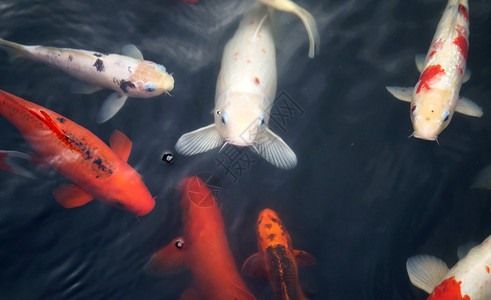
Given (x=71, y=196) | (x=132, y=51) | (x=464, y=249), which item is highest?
(x=132, y=51)

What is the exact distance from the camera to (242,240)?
406cm

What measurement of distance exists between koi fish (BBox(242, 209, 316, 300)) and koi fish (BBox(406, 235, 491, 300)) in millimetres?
1187

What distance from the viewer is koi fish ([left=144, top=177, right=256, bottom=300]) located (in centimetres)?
364

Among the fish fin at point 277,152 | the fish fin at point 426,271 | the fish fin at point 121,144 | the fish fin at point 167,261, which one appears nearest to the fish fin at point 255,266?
the fish fin at point 167,261

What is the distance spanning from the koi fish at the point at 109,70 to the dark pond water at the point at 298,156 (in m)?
0.22

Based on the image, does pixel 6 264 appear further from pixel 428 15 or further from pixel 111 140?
pixel 428 15

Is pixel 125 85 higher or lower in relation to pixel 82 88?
higher

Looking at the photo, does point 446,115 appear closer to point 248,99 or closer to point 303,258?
point 248,99

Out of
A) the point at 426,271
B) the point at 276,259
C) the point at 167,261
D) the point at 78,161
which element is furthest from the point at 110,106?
the point at 426,271

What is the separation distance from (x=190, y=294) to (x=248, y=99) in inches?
89.7

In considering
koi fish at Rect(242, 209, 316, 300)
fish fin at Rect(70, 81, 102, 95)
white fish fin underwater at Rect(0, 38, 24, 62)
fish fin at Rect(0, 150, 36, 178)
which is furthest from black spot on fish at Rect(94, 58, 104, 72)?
koi fish at Rect(242, 209, 316, 300)

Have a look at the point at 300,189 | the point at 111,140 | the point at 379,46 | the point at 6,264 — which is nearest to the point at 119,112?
the point at 111,140

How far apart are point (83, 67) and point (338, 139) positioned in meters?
3.33

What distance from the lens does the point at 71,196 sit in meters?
3.79
